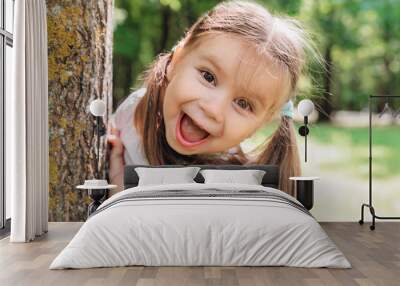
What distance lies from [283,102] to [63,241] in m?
2.85

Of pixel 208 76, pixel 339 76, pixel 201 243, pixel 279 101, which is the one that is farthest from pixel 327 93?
pixel 201 243

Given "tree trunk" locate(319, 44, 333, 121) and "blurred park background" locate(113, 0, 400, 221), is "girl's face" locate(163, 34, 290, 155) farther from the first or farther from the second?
"tree trunk" locate(319, 44, 333, 121)

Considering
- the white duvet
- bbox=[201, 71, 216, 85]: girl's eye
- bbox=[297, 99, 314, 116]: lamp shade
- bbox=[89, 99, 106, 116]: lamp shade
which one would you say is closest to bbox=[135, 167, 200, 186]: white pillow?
bbox=[89, 99, 106, 116]: lamp shade

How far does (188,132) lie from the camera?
23.5 ft

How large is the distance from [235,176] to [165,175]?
737 mm

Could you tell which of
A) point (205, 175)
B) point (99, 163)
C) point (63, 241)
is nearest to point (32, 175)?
point (63, 241)

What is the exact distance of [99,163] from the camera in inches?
285

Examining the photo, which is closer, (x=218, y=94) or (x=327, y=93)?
(x=218, y=94)

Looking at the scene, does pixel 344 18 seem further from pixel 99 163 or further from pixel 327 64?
pixel 99 163

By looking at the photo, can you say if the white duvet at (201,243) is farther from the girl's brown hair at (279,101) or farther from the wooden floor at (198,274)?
the girl's brown hair at (279,101)

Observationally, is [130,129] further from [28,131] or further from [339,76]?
[339,76]

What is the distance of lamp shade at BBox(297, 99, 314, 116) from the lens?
7.01 metres

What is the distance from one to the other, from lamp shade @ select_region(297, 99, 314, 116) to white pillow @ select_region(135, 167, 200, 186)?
4.40ft

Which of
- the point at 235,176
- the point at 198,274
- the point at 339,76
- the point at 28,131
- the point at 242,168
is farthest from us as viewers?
the point at 339,76
